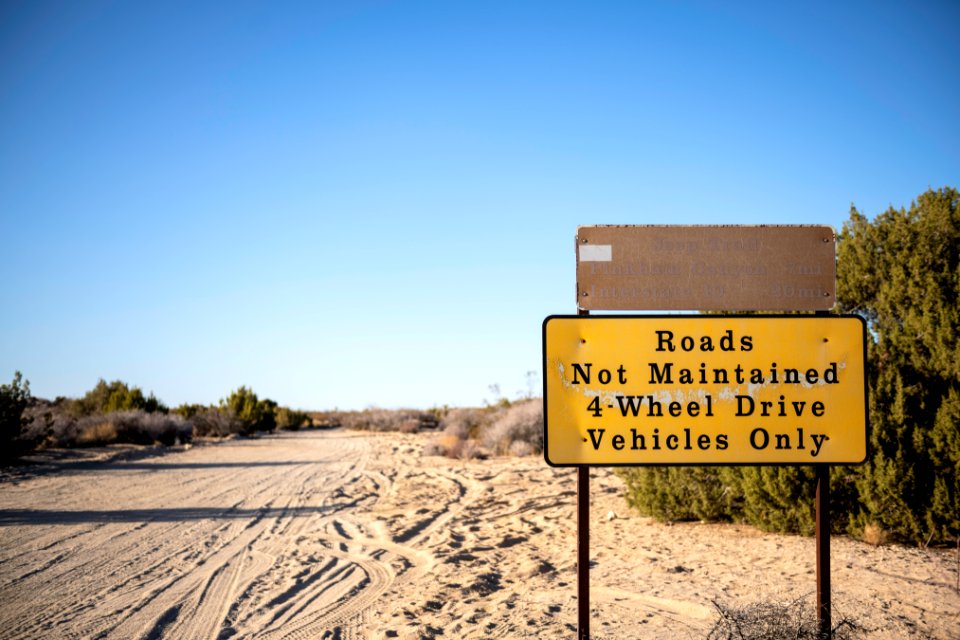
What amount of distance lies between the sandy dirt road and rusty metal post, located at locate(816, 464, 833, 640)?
621 millimetres

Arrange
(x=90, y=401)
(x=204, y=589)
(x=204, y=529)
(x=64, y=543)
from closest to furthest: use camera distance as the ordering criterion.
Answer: (x=204, y=589) → (x=64, y=543) → (x=204, y=529) → (x=90, y=401)

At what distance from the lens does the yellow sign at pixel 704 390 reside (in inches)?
160

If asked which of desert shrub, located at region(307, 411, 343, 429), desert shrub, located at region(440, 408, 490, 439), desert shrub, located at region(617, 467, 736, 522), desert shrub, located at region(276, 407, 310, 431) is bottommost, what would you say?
desert shrub, located at region(307, 411, 343, 429)

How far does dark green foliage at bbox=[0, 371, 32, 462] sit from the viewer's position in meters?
16.2

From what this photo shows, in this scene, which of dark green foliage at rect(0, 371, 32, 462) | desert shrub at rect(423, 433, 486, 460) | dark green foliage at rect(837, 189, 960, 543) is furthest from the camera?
desert shrub at rect(423, 433, 486, 460)

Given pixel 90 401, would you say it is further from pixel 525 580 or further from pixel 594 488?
pixel 525 580

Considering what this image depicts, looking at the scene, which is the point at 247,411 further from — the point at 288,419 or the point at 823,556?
the point at 823,556

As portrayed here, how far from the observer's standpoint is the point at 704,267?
13.9 ft

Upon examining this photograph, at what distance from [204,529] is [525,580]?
5.14m

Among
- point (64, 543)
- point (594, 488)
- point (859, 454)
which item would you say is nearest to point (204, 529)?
point (64, 543)

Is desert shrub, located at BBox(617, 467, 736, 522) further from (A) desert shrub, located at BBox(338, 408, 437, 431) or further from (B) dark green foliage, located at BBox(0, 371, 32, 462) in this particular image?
(A) desert shrub, located at BBox(338, 408, 437, 431)

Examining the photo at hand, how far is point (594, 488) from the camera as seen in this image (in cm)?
1193

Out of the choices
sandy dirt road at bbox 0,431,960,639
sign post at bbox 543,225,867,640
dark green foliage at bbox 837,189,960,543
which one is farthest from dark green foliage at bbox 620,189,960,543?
sign post at bbox 543,225,867,640

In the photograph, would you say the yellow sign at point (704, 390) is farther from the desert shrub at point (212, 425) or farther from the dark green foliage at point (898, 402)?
the desert shrub at point (212, 425)
